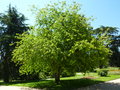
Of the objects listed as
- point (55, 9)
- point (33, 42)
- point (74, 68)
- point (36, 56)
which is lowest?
point (74, 68)

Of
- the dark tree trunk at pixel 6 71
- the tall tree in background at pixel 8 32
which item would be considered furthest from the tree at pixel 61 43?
the dark tree trunk at pixel 6 71

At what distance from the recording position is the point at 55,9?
506 inches

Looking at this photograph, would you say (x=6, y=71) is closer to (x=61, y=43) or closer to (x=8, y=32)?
(x=8, y=32)

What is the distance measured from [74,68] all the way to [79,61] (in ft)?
3.45

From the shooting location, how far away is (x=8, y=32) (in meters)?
19.9

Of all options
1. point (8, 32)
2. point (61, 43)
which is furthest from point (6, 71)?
point (61, 43)

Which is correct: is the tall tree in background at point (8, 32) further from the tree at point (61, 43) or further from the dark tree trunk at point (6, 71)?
the tree at point (61, 43)

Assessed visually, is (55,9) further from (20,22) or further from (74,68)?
(20,22)

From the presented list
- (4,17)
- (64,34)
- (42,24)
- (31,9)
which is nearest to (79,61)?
(64,34)

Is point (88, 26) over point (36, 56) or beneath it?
over

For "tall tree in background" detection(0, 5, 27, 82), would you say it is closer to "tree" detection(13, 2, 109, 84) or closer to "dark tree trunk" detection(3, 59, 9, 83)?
"dark tree trunk" detection(3, 59, 9, 83)

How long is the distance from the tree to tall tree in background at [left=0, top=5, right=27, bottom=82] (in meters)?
7.38

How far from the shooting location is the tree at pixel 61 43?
403 inches

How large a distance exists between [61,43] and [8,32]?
1187 cm
